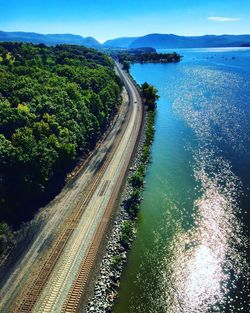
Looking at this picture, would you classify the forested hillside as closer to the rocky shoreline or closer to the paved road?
the paved road

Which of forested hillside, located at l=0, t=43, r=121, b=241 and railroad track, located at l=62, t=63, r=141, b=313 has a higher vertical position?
forested hillside, located at l=0, t=43, r=121, b=241

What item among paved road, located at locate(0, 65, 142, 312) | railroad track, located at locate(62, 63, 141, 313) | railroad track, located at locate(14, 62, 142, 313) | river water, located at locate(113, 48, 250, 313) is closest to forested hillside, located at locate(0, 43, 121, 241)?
paved road, located at locate(0, 65, 142, 312)

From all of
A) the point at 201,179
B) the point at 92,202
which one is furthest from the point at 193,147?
the point at 92,202

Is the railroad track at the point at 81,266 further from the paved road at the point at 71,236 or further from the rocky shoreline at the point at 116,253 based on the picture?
the rocky shoreline at the point at 116,253

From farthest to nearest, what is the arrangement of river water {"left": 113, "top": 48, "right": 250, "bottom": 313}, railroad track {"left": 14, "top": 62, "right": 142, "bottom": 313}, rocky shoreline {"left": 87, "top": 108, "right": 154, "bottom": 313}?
river water {"left": 113, "top": 48, "right": 250, "bottom": 313} < rocky shoreline {"left": 87, "top": 108, "right": 154, "bottom": 313} < railroad track {"left": 14, "top": 62, "right": 142, "bottom": 313}

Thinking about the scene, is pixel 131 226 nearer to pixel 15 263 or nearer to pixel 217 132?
pixel 15 263
